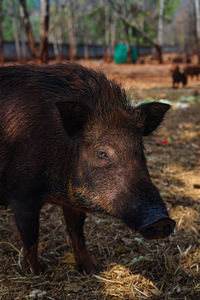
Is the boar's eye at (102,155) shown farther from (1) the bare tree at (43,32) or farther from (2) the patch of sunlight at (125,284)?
(1) the bare tree at (43,32)

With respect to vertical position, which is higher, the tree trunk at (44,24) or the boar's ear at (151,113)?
the tree trunk at (44,24)

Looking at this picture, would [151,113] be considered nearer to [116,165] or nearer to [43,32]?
[116,165]

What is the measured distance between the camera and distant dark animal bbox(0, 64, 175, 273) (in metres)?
2.11

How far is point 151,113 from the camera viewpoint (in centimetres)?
239

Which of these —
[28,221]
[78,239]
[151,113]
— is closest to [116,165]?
[151,113]

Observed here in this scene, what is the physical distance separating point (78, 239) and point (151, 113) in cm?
124

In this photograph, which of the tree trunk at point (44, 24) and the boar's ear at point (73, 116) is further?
the tree trunk at point (44, 24)

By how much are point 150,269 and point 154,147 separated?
319cm

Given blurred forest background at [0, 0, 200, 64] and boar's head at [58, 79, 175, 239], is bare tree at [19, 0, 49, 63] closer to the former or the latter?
blurred forest background at [0, 0, 200, 64]

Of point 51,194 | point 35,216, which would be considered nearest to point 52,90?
point 51,194

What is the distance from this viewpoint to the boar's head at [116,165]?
189cm

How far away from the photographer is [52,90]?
2443 millimetres

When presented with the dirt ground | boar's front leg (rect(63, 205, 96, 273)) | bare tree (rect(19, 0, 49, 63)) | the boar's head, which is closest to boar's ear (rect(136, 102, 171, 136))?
the boar's head

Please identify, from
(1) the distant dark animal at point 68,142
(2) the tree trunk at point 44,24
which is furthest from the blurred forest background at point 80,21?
(1) the distant dark animal at point 68,142
